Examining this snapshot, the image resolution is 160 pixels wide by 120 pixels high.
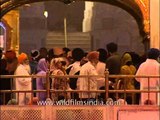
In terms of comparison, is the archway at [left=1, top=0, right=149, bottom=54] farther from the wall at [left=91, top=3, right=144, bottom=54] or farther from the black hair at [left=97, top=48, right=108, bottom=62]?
the wall at [left=91, top=3, right=144, bottom=54]

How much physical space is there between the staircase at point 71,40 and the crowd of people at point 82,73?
745 cm

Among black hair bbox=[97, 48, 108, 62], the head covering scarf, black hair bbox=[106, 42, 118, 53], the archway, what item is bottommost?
the head covering scarf

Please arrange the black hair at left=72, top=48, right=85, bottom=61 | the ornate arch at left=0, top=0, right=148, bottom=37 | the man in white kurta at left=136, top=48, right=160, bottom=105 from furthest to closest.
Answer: the ornate arch at left=0, top=0, right=148, bottom=37 < the black hair at left=72, top=48, right=85, bottom=61 < the man in white kurta at left=136, top=48, right=160, bottom=105

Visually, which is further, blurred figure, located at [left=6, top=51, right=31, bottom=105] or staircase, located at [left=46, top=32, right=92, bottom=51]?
staircase, located at [left=46, top=32, right=92, bottom=51]

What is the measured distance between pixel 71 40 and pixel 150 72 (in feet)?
30.8

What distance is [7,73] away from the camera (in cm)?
1158

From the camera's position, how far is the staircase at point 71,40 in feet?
65.0

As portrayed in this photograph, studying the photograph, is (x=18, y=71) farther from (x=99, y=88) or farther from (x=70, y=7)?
(x=70, y=7)

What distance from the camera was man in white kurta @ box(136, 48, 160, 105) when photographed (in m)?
10.7

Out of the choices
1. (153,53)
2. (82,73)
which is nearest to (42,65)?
(82,73)

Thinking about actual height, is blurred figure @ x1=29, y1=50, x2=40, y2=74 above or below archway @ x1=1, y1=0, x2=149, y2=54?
below

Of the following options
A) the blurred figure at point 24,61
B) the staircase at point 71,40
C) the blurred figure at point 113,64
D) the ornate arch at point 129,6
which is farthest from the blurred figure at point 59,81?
the staircase at point 71,40

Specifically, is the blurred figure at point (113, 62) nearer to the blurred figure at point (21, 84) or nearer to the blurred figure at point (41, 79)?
the blurred figure at point (41, 79)

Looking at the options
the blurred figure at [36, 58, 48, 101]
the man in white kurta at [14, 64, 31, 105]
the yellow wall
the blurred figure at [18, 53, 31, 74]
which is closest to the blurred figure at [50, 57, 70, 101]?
the blurred figure at [36, 58, 48, 101]
